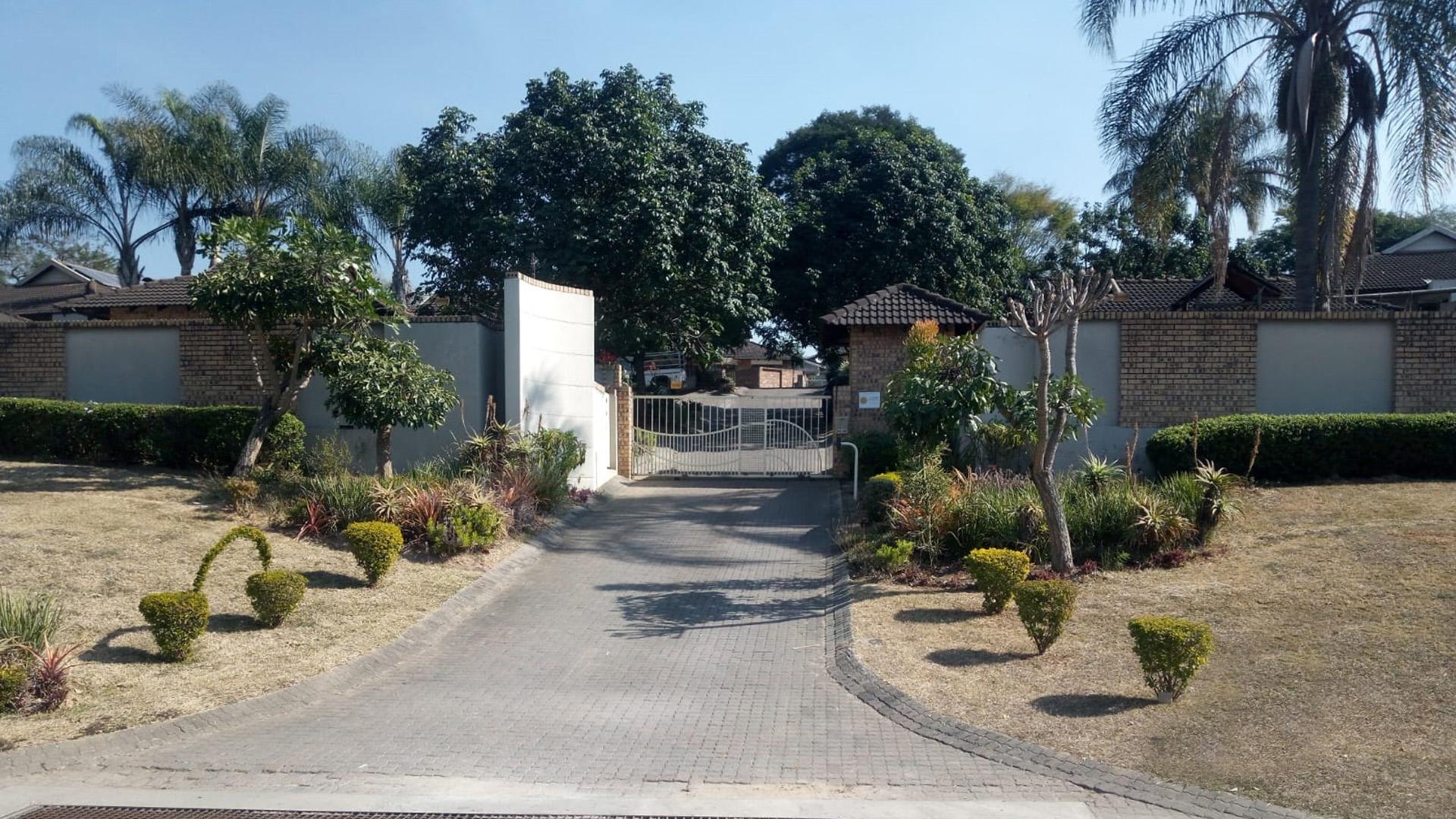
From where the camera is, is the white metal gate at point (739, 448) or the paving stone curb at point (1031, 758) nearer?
the paving stone curb at point (1031, 758)

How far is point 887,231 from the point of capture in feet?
95.2

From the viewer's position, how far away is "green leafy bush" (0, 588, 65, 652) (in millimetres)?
7434

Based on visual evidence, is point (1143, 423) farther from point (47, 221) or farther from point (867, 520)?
point (47, 221)

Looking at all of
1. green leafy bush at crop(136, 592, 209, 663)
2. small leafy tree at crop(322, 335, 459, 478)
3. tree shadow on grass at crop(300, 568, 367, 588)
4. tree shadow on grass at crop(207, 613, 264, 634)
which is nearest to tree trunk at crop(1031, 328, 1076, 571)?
tree shadow on grass at crop(300, 568, 367, 588)

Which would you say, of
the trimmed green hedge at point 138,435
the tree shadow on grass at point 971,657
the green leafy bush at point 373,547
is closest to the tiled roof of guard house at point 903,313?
the trimmed green hedge at point 138,435

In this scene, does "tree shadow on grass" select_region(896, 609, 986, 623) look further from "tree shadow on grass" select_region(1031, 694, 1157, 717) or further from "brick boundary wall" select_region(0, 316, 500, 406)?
"brick boundary wall" select_region(0, 316, 500, 406)

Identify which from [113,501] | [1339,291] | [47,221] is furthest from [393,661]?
[47,221]

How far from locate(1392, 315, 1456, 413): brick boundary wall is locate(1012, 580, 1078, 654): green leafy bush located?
31.4 feet

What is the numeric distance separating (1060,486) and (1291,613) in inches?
142

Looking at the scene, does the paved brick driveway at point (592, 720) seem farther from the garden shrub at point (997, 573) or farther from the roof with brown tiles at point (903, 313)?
the roof with brown tiles at point (903, 313)

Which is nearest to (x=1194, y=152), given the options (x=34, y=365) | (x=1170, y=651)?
(x=1170, y=651)

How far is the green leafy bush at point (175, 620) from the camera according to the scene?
789 centimetres

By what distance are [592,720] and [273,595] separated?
333 cm

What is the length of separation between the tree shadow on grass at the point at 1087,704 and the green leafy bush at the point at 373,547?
20.8ft
